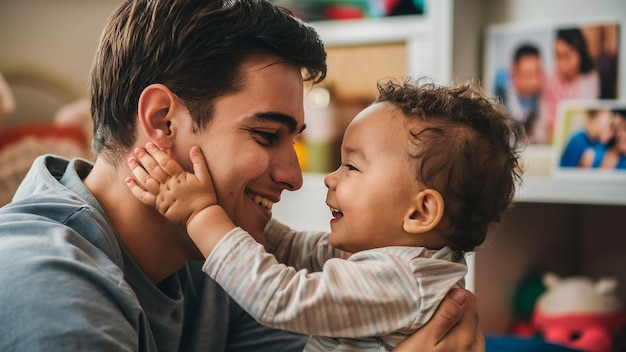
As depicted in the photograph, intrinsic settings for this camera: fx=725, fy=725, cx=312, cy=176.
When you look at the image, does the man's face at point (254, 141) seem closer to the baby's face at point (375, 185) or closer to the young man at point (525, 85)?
the baby's face at point (375, 185)

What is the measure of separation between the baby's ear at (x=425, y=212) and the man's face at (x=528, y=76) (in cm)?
117

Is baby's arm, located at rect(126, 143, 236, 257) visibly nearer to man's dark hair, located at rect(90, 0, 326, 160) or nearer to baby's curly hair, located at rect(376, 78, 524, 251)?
man's dark hair, located at rect(90, 0, 326, 160)

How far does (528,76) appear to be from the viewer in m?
2.21

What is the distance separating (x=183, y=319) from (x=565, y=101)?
136 cm

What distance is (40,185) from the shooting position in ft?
3.99

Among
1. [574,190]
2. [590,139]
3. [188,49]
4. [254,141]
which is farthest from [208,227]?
[590,139]

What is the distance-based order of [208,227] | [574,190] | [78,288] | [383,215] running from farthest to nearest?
[574,190] → [383,215] → [208,227] → [78,288]

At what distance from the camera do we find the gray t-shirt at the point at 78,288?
2.92 ft

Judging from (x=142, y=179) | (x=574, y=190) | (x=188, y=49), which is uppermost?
(x=188, y=49)

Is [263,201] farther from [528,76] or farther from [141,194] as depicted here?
[528,76]

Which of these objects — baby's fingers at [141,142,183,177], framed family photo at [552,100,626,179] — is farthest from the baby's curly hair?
framed family photo at [552,100,626,179]

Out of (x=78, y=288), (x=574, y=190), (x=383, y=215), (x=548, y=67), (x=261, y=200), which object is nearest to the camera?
(x=78, y=288)

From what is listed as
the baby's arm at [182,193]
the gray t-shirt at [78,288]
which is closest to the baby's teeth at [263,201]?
the baby's arm at [182,193]

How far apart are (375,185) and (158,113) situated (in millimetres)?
393
